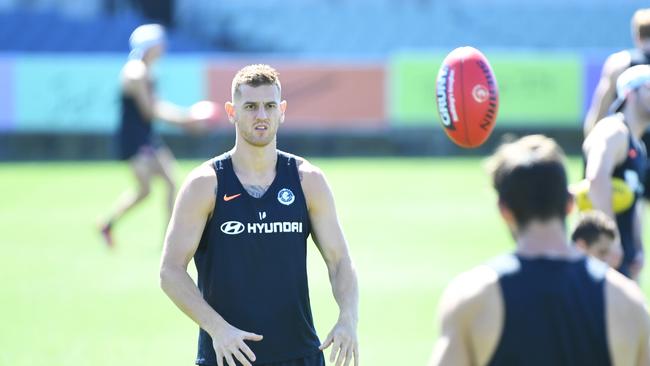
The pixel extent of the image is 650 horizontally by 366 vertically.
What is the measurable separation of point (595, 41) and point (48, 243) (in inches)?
1005

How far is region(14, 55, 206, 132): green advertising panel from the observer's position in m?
25.6

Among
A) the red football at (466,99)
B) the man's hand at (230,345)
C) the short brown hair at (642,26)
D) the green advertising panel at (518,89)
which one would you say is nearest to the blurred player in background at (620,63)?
the short brown hair at (642,26)

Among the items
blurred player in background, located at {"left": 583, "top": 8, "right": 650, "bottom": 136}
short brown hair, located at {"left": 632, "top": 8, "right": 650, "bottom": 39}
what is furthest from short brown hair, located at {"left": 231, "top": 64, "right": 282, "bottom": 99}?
short brown hair, located at {"left": 632, "top": 8, "right": 650, "bottom": 39}

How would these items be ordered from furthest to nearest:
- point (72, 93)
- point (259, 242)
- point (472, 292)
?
point (72, 93), point (259, 242), point (472, 292)

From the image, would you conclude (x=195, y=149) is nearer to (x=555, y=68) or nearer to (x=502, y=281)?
(x=555, y=68)

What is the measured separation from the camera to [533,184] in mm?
3580

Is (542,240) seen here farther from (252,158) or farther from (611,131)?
(611,131)

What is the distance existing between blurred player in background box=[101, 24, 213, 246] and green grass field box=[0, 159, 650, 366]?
0.66 metres

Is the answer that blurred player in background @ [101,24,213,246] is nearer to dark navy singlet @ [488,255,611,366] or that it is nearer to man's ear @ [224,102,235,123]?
man's ear @ [224,102,235,123]

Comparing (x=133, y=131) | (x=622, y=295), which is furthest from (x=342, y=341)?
(x=133, y=131)

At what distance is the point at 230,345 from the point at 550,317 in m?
1.93

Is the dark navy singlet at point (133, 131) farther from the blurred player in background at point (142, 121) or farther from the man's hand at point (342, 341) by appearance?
the man's hand at point (342, 341)

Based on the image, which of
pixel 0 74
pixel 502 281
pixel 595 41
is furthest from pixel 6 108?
pixel 502 281

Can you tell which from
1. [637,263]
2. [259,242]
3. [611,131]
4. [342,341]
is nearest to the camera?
[342,341]
